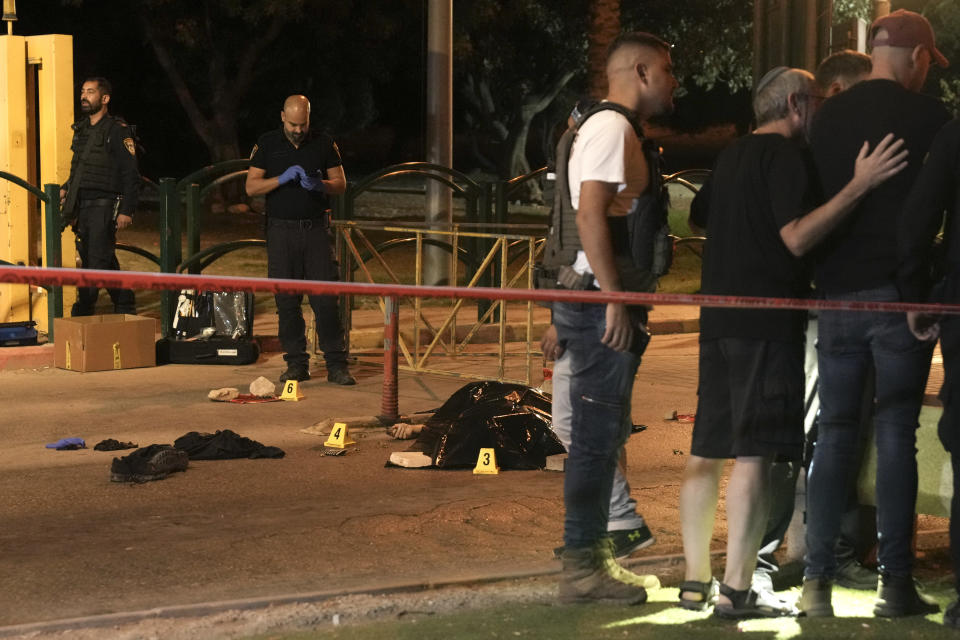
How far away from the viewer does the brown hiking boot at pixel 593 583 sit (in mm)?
5391

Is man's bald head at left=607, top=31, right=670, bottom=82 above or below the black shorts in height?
above

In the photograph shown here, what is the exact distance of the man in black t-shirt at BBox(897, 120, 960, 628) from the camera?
5.07 m

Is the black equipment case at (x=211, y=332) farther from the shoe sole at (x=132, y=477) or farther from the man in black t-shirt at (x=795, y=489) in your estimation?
the man in black t-shirt at (x=795, y=489)

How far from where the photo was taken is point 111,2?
35.8 metres

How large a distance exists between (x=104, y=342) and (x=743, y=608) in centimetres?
728

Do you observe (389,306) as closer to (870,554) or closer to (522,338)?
(870,554)

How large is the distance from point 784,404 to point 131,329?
7405 mm

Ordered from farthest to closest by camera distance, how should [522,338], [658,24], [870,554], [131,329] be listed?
[658,24], [522,338], [131,329], [870,554]

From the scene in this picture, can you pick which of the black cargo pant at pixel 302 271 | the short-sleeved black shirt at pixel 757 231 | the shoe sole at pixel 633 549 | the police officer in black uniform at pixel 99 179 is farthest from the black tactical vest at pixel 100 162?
the short-sleeved black shirt at pixel 757 231

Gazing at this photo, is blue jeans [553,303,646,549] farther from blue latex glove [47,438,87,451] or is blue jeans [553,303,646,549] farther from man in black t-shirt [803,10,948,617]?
blue latex glove [47,438,87,451]

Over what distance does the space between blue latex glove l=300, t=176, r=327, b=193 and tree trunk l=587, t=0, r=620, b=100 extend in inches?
568

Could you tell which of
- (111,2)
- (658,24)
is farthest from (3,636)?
(658,24)

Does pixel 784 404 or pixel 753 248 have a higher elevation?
pixel 753 248

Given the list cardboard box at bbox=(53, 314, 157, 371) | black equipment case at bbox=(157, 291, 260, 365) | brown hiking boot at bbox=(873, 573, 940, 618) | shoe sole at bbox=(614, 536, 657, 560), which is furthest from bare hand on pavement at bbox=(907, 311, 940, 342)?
cardboard box at bbox=(53, 314, 157, 371)
